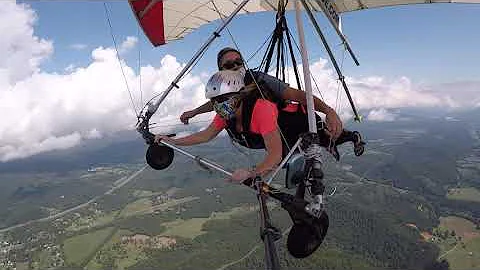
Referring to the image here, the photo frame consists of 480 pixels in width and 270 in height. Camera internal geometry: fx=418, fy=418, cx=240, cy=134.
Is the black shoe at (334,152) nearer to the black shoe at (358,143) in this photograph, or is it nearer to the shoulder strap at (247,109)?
the black shoe at (358,143)

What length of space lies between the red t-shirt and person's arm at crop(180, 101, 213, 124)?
70.8 inches

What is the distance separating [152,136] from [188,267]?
3457 inches

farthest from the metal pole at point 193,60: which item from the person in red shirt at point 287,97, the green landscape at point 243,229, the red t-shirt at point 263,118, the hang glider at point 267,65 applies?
the green landscape at point 243,229

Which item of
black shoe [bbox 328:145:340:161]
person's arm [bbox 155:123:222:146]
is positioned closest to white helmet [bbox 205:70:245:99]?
person's arm [bbox 155:123:222:146]

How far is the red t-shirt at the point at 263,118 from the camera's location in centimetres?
347

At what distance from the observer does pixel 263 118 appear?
11.5 ft

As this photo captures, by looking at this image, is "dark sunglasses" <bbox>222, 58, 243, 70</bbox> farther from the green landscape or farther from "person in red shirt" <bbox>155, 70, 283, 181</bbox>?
the green landscape

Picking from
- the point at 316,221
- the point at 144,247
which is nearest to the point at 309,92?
the point at 316,221

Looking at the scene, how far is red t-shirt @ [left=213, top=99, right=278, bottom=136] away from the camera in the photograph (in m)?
3.47

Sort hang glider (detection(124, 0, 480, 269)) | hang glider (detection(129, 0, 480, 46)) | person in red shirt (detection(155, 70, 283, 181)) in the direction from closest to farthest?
hang glider (detection(124, 0, 480, 269)) → person in red shirt (detection(155, 70, 283, 181)) → hang glider (detection(129, 0, 480, 46))

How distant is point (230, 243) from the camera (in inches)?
3888

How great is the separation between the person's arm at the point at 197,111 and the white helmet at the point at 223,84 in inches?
62.9

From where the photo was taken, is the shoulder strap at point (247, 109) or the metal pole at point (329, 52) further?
the metal pole at point (329, 52)

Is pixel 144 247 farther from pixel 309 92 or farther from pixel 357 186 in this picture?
pixel 309 92
